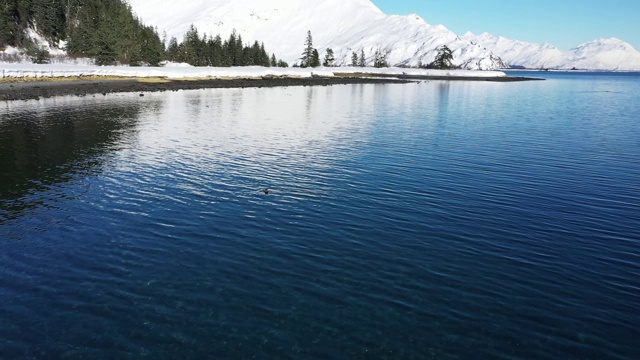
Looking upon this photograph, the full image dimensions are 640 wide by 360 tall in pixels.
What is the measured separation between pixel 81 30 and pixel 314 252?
173 m

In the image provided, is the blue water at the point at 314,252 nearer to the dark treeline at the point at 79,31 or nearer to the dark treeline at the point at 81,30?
the dark treeline at the point at 79,31

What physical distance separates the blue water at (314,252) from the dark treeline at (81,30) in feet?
419

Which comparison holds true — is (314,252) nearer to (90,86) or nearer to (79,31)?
(90,86)

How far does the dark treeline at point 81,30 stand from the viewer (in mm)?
153375

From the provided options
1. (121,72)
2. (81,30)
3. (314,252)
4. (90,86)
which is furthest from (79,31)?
(314,252)

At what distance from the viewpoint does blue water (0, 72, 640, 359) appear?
13914 millimetres

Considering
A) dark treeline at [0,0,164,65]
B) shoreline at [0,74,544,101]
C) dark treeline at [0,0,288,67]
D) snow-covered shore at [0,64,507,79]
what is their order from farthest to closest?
dark treeline at [0,0,164,65], dark treeline at [0,0,288,67], snow-covered shore at [0,64,507,79], shoreline at [0,74,544,101]

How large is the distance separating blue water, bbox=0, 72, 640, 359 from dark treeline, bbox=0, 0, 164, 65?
12785cm

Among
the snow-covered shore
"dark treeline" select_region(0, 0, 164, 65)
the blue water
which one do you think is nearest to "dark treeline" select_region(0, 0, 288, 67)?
"dark treeline" select_region(0, 0, 164, 65)

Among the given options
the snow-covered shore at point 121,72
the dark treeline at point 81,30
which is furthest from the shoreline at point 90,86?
the dark treeline at point 81,30

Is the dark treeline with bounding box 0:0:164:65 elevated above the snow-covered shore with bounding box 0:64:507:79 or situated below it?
above

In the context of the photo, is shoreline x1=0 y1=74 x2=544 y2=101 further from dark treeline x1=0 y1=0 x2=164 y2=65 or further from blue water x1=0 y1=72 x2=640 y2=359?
blue water x1=0 y1=72 x2=640 y2=359

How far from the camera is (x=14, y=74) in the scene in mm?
104625

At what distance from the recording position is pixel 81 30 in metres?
158
